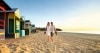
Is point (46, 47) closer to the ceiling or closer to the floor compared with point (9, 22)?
closer to the floor

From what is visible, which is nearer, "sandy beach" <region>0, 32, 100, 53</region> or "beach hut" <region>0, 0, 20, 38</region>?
"sandy beach" <region>0, 32, 100, 53</region>

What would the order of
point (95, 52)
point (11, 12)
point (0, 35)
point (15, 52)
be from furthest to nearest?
point (11, 12) < point (0, 35) < point (95, 52) < point (15, 52)

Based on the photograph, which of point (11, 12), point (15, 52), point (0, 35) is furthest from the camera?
point (11, 12)

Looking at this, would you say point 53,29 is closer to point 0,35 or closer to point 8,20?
point 0,35

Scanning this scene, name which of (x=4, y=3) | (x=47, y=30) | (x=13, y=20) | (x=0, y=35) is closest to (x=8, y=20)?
(x=13, y=20)

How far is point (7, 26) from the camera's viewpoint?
20.8 m

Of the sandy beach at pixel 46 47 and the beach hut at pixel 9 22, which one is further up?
the beach hut at pixel 9 22

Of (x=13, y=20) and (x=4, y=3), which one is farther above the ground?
(x=4, y=3)

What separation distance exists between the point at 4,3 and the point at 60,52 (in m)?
12.8

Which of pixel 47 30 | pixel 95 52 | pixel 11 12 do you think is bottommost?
pixel 95 52

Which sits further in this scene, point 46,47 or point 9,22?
point 9,22

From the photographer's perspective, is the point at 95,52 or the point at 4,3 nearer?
the point at 95,52

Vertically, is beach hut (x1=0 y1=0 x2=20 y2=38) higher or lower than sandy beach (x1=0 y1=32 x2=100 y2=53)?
higher

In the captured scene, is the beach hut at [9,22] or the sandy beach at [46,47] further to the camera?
the beach hut at [9,22]
